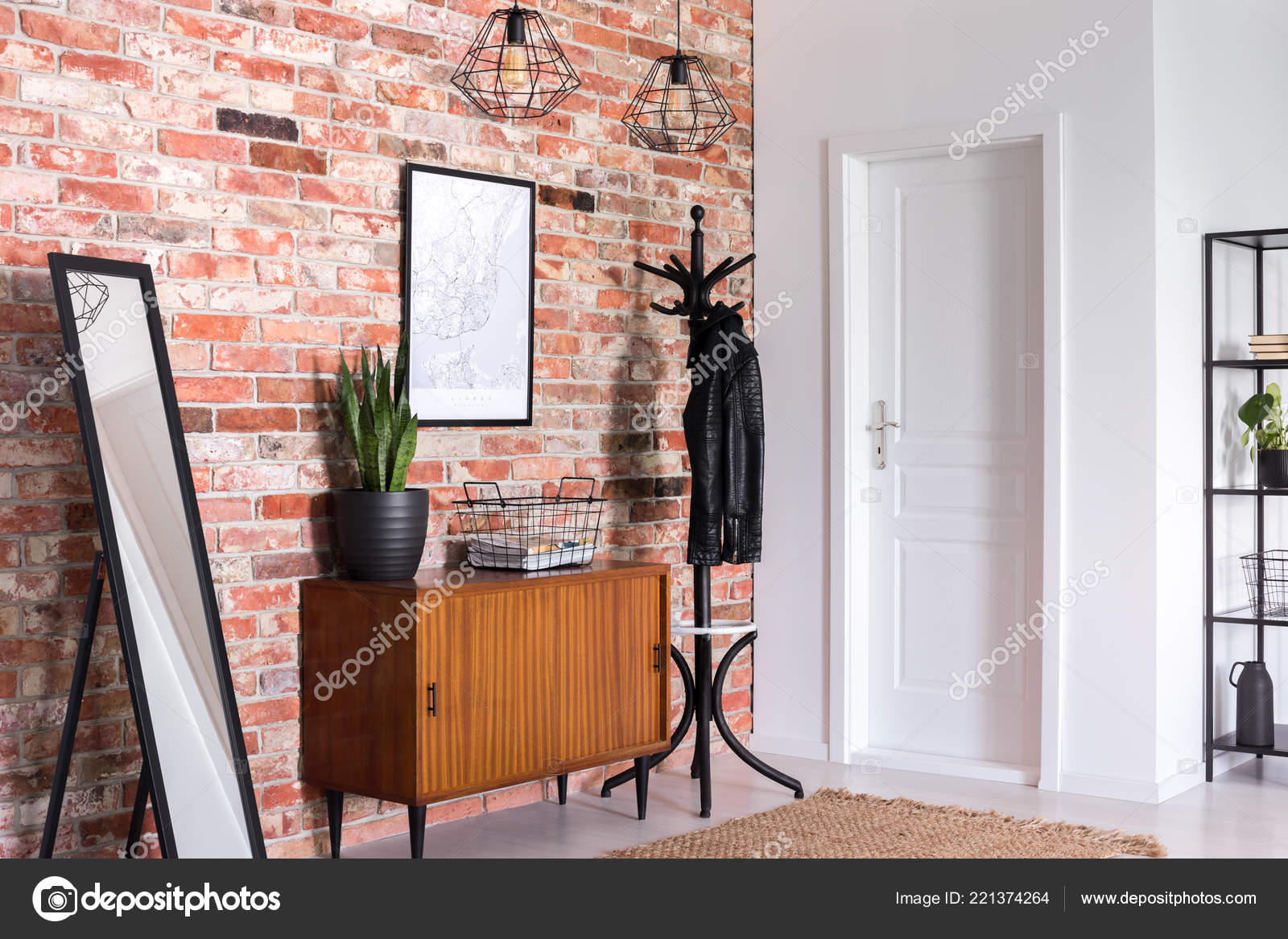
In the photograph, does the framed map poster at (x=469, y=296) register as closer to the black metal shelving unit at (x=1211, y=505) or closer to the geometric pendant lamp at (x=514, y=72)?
the geometric pendant lamp at (x=514, y=72)

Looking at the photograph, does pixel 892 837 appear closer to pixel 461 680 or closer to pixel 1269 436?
pixel 461 680

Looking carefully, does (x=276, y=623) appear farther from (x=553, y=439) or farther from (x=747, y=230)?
(x=747, y=230)

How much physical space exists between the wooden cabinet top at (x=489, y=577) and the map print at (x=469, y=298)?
0.49 meters

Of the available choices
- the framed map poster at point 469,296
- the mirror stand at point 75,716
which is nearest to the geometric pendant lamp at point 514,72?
the framed map poster at point 469,296

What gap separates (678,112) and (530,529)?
5.34 feet

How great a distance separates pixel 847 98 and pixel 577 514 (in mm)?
1829

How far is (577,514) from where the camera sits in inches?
172
